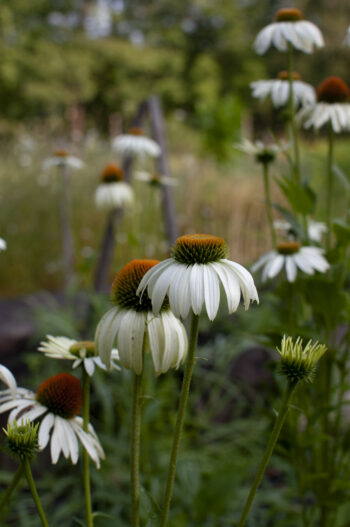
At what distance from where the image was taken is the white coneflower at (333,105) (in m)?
1.10

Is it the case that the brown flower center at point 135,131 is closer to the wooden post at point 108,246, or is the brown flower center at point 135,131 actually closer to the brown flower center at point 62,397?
the wooden post at point 108,246

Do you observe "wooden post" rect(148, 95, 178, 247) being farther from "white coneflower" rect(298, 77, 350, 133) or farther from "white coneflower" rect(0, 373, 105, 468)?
"white coneflower" rect(0, 373, 105, 468)

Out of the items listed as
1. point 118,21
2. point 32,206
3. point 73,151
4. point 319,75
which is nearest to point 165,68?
point 118,21

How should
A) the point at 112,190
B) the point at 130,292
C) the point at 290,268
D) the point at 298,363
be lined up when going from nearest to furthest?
1. the point at 298,363
2. the point at 130,292
3. the point at 290,268
4. the point at 112,190

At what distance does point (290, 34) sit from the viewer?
1083mm

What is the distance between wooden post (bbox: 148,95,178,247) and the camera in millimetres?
2174

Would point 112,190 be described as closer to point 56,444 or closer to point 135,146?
point 135,146

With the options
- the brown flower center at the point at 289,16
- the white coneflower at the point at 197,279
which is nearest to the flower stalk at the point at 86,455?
the white coneflower at the point at 197,279

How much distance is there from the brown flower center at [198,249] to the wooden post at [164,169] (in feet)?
4.94

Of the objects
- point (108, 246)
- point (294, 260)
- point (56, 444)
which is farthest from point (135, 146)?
point (56, 444)

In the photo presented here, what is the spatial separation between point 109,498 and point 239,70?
16.8m

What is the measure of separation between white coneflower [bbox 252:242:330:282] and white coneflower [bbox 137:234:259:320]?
1.46ft

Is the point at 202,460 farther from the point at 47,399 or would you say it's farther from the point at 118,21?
the point at 118,21

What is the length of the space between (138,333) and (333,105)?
788 mm
